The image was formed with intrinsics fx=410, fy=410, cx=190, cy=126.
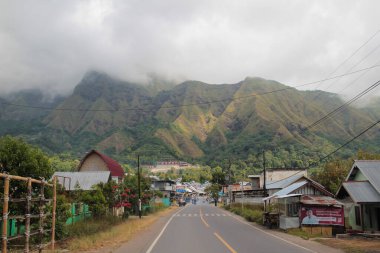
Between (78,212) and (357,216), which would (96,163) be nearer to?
(78,212)

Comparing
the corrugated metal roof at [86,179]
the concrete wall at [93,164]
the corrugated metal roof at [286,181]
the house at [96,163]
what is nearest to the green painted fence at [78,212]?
the corrugated metal roof at [86,179]

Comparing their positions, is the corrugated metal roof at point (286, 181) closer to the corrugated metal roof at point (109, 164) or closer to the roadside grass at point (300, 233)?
the roadside grass at point (300, 233)

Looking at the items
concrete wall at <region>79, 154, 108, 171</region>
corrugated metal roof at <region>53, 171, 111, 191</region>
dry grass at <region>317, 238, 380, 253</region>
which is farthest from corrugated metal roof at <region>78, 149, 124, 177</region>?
dry grass at <region>317, 238, 380, 253</region>

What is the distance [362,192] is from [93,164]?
42.0 m

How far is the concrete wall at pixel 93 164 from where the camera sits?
2306 inches

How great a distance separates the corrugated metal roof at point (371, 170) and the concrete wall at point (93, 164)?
3822 cm

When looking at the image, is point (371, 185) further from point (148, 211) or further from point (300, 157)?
point (300, 157)

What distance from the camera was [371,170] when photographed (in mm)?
27938

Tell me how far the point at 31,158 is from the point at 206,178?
179 meters

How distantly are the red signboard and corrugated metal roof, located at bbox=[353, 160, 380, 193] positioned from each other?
2836mm

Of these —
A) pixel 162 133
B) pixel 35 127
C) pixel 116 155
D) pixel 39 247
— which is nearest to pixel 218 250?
pixel 39 247

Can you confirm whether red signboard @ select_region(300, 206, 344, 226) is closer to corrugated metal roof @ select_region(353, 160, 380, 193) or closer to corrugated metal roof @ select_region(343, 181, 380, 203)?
corrugated metal roof @ select_region(343, 181, 380, 203)

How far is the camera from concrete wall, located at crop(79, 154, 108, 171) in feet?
192

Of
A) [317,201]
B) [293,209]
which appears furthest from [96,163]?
[317,201]
